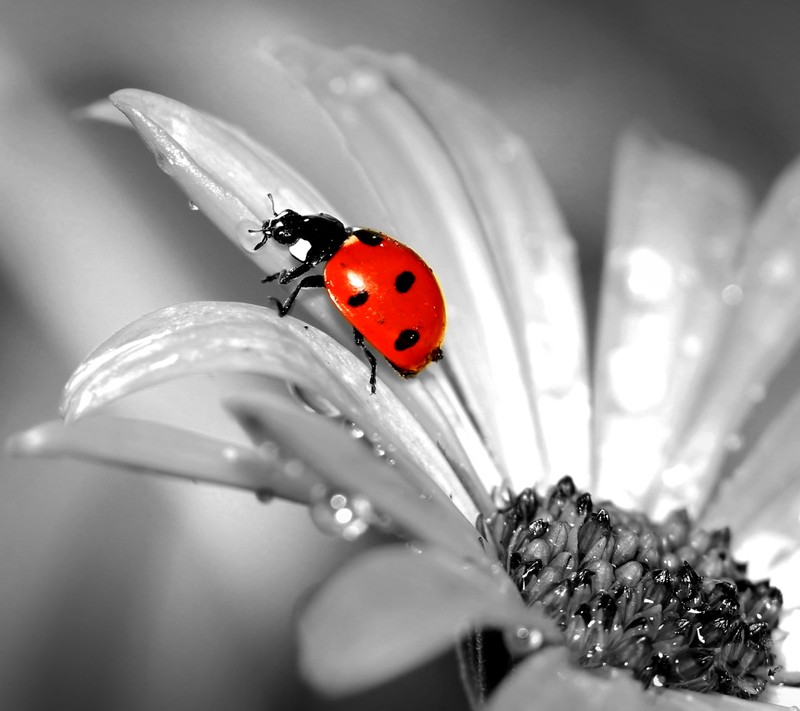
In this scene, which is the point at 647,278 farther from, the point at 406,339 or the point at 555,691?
the point at 555,691

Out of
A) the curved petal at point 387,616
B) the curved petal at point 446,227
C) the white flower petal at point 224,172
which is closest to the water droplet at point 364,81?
the curved petal at point 446,227

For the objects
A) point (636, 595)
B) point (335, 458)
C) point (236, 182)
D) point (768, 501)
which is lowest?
point (768, 501)

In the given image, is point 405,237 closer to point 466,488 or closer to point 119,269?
point 466,488

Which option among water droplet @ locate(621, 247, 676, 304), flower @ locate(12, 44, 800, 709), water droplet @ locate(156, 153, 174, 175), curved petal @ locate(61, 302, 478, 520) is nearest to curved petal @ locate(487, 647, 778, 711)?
flower @ locate(12, 44, 800, 709)

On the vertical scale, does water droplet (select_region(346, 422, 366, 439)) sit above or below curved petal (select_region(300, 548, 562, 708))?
below

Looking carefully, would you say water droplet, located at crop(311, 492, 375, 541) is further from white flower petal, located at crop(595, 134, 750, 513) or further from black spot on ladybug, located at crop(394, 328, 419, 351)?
white flower petal, located at crop(595, 134, 750, 513)

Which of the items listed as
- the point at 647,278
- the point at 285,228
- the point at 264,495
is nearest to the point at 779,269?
the point at 647,278
